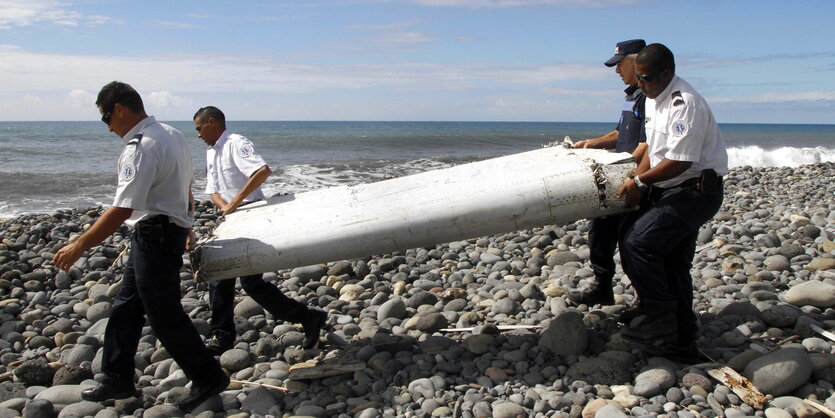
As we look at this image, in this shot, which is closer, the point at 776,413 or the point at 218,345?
the point at 776,413

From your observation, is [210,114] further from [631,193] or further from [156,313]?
[631,193]

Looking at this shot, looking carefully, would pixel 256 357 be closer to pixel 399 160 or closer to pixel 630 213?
pixel 630 213

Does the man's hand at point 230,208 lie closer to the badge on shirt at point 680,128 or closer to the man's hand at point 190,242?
the man's hand at point 190,242

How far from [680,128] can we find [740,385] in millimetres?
1445

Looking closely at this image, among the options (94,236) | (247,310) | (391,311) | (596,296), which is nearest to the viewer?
(94,236)

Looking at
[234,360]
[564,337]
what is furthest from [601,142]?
[234,360]

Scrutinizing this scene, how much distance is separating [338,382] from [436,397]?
28.5 inches

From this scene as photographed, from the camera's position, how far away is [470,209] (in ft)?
→ 13.5

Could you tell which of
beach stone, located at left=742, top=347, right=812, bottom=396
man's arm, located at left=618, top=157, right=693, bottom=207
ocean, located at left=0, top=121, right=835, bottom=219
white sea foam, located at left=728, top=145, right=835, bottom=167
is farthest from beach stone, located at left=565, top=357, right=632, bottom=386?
white sea foam, located at left=728, top=145, right=835, bottom=167

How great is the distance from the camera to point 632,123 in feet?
15.2

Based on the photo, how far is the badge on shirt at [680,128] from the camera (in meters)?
3.68

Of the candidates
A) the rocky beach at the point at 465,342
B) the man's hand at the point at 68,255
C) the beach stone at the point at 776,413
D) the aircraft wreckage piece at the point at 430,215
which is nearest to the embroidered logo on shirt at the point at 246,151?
the aircraft wreckage piece at the point at 430,215

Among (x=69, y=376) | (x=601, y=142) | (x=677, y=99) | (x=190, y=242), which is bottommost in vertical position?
(x=69, y=376)

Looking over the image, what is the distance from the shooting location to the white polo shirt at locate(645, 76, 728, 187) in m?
3.69
